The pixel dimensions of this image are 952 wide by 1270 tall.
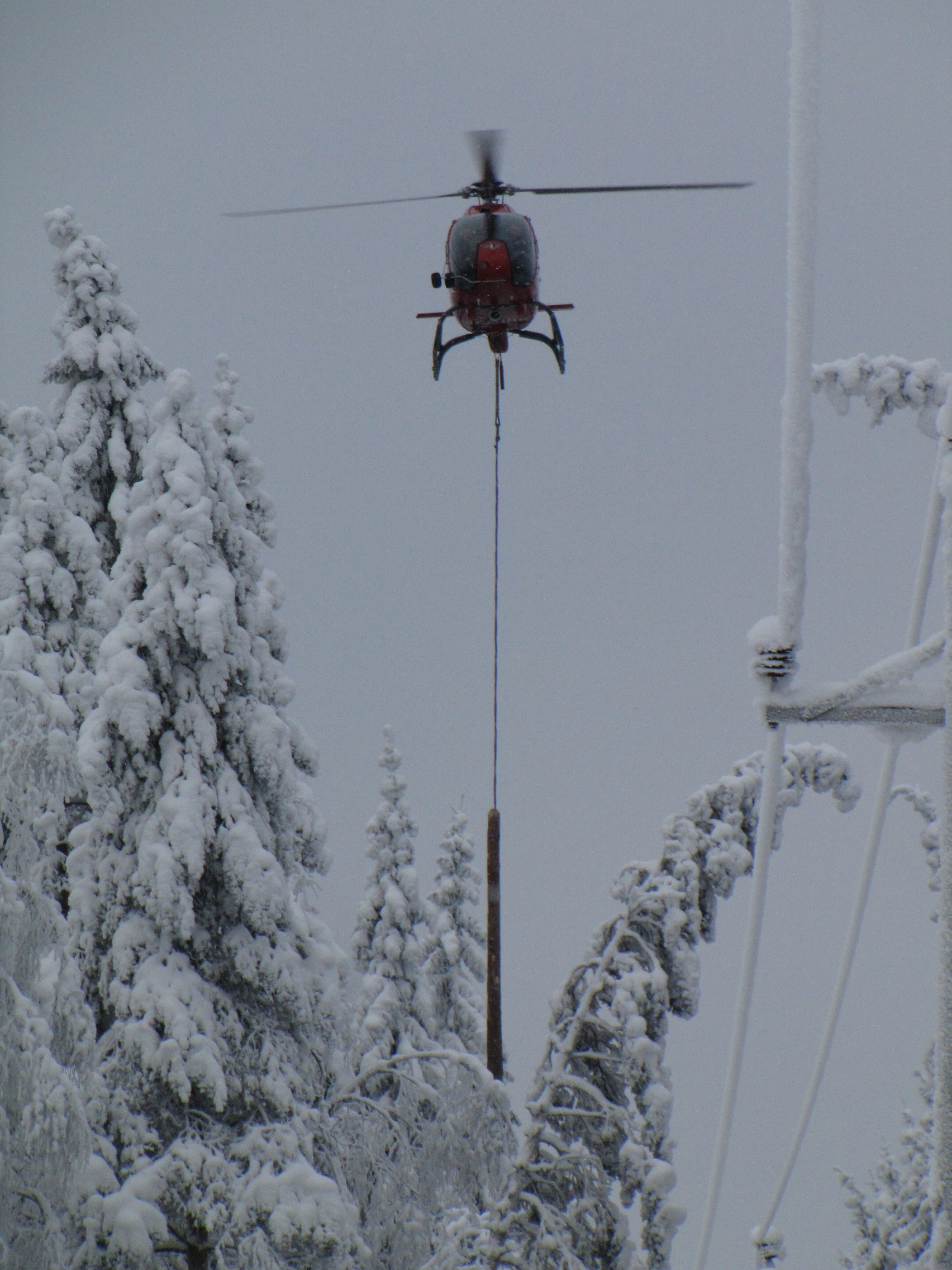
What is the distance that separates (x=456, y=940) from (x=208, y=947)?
12.3 m

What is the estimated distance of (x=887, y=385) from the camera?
4.40 meters

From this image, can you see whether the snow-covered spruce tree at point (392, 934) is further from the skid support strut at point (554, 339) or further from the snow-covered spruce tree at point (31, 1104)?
the snow-covered spruce tree at point (31, 1104)

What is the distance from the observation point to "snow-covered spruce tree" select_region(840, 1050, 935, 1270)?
1270 centimetres

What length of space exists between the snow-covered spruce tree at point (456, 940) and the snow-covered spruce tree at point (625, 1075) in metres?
16.1

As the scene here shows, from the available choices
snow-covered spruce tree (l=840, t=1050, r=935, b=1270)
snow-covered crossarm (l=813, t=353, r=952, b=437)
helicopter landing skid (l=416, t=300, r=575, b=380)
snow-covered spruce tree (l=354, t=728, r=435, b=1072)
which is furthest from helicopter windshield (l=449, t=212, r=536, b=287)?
snow-covered crossarm (l=813, t=353, r=952, b=437)

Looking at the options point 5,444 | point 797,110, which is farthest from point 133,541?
point 797,110

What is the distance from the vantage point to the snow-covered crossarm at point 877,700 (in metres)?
4.14

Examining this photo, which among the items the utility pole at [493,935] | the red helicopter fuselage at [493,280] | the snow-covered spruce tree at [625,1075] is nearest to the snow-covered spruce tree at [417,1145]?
the utility pole at [493,935]

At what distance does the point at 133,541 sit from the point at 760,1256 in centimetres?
873

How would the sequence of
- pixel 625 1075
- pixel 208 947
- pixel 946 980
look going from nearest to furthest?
pixel 946 980 < pixel 625 1075 < pixel 208 947

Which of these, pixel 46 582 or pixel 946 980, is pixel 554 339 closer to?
pixel 46 582

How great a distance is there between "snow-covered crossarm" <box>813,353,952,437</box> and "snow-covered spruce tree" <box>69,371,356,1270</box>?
824 cm

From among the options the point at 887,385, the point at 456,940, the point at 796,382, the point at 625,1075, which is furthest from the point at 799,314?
the point at 456,940

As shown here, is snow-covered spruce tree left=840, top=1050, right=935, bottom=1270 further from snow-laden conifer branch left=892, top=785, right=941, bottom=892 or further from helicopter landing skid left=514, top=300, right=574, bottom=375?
helicopter landing skid left=514, top=300, right=574, bottom=375
